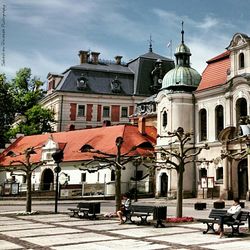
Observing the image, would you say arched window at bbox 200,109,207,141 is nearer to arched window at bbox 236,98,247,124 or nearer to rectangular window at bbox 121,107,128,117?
arched window at bbox 236,98,247,124

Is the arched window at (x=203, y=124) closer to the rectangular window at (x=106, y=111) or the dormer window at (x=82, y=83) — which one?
the rectangular window at (x=106, y=111)

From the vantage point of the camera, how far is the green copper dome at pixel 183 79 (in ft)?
148

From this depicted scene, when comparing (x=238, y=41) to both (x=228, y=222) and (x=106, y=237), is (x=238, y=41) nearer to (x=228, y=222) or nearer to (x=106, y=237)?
(x=228, y=222)

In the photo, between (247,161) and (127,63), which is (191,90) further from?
(127,63)

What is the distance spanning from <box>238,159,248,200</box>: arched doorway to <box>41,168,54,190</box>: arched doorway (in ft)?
72.5

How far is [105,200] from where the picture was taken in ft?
138

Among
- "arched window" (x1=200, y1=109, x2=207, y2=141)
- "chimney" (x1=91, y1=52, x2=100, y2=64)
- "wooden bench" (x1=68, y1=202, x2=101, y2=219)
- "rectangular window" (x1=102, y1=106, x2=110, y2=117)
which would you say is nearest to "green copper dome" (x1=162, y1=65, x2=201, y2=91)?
"arched window" (x1=200, y1=109, x2=207, y2=141)

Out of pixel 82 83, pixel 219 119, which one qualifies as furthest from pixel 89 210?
pixel 82 83

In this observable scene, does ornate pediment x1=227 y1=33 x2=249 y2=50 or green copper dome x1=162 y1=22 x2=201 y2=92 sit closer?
ornate pediment x1=227 y1=33 x2=249 y2=50

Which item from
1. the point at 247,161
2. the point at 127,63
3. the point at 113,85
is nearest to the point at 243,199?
the point at 247,161

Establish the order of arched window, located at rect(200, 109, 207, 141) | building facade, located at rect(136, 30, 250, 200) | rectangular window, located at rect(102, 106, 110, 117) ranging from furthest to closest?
rectangular window, located at rect(102, 106, 110, 117) < arched window, located at rect(200, 109, 207, 141) < building facade, located at rect(136, 30, 250, 200)

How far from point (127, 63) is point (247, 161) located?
4110 centimetres

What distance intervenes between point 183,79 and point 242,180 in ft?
38.9

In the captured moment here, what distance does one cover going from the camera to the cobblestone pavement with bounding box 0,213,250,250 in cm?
1328
